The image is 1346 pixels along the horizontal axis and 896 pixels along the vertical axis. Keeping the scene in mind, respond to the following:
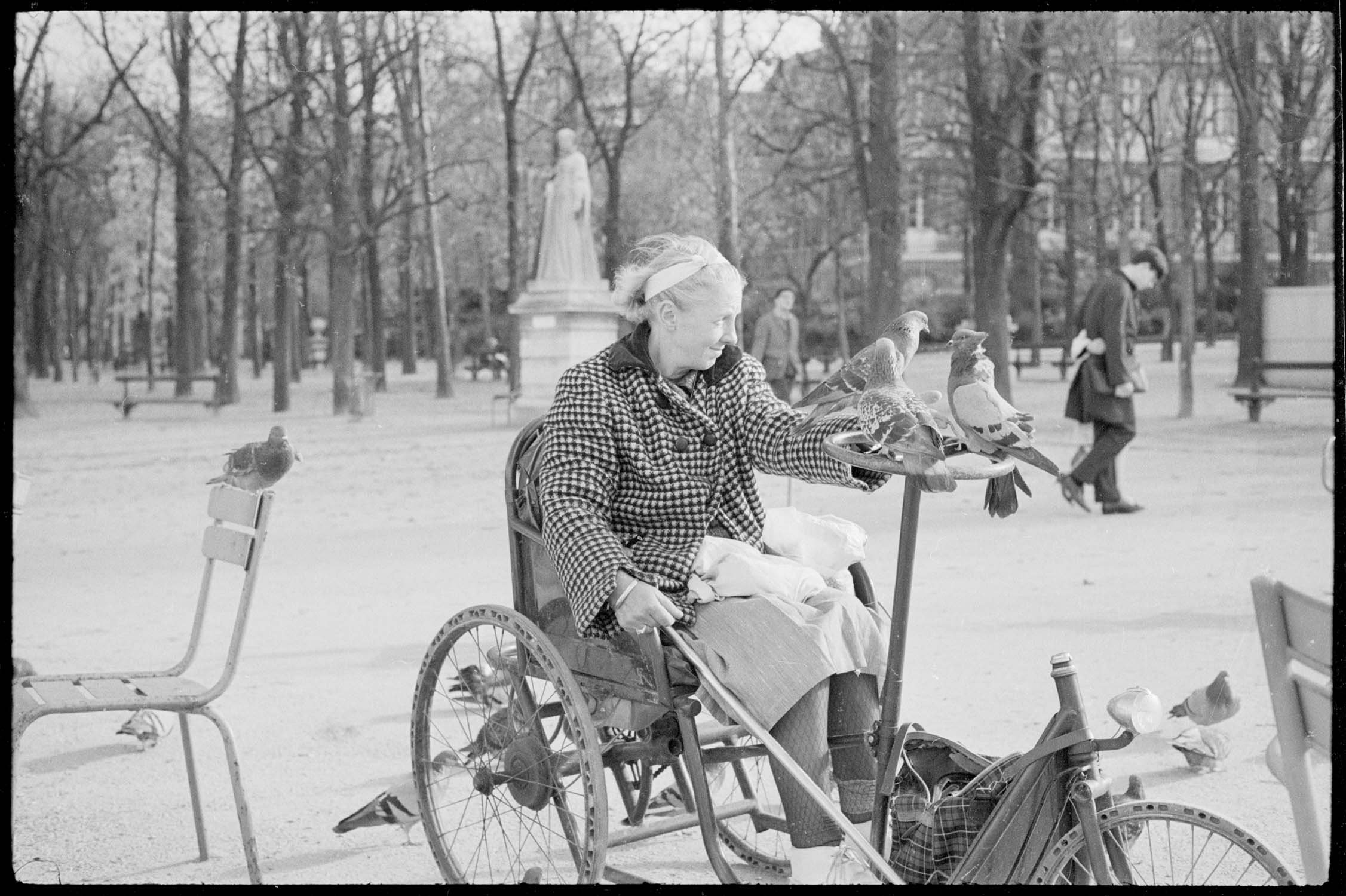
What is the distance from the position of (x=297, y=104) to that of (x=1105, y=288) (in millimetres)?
15778

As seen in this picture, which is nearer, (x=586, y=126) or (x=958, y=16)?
(x=958, y=16)

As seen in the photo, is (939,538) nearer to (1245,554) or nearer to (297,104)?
(1245,554)

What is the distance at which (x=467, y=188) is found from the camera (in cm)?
3522

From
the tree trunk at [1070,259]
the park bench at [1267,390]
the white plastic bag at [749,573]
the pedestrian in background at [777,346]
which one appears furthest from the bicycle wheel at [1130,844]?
the tree trunk at [1070,259]

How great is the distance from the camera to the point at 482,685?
402 centimetres

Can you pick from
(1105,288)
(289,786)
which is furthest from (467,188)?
(289,786)

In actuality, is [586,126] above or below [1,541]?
above

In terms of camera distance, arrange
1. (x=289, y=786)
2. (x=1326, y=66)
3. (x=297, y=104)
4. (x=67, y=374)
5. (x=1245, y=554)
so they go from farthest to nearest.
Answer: (x=67, y=374) < (x=297, y=104) < (x=1326, y=66) < (x=1245, y=554) < (x=289, y=786)

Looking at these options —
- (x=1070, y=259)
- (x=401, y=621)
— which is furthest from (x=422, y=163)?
(x=401, y=621)

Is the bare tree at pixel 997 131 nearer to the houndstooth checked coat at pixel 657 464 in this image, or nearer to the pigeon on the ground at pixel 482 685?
the pigeon on the ground at pixel 482 685

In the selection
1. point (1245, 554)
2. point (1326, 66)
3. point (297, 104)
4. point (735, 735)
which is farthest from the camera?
point (297, 104)

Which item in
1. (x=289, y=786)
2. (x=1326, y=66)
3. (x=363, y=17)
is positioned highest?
(x=363, y=17)

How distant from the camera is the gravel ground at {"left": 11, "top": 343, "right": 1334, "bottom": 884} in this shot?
397cm

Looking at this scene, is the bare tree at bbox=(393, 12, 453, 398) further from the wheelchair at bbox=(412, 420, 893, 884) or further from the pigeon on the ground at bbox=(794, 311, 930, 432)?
the pigeon on the ground at bbox=(794, 311, 930, 432)
